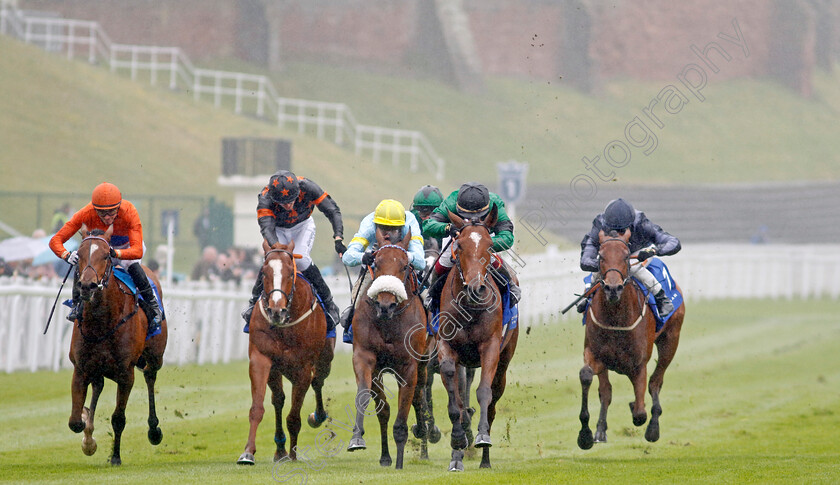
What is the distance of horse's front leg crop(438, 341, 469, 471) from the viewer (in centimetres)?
976

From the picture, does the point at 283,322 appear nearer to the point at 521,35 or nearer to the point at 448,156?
the point at 448,156

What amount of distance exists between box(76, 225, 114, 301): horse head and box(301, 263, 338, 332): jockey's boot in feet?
5.51

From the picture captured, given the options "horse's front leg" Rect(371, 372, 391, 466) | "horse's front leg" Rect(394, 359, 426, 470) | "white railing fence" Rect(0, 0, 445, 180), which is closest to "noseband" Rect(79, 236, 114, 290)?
"horse's front leg" Rect(371, 372, 391, 466)

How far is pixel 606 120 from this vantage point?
48062 millimetres

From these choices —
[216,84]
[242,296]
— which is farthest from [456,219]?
[216,84]

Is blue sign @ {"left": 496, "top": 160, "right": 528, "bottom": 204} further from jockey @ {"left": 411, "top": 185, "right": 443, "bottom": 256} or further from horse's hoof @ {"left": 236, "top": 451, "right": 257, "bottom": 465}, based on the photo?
horse's hoof @ {"left": 236, "top": 451, "right": 257, "bottom": 465}

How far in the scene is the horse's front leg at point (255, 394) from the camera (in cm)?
979

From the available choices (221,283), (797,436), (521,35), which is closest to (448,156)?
(521,35)

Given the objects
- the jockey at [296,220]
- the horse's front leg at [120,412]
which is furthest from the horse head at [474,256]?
the horse's front leg at [120,412]

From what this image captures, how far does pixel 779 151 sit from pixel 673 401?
37625mm

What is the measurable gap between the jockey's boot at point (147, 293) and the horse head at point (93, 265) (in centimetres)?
72

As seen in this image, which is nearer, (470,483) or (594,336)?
(470,483)

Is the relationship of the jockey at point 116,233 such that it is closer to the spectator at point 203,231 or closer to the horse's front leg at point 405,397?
the horse's front leg at point 405,397

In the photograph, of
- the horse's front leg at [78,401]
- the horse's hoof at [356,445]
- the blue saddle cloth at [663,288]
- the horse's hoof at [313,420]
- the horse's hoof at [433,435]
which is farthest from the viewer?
the horse's hoof at [313,420]
